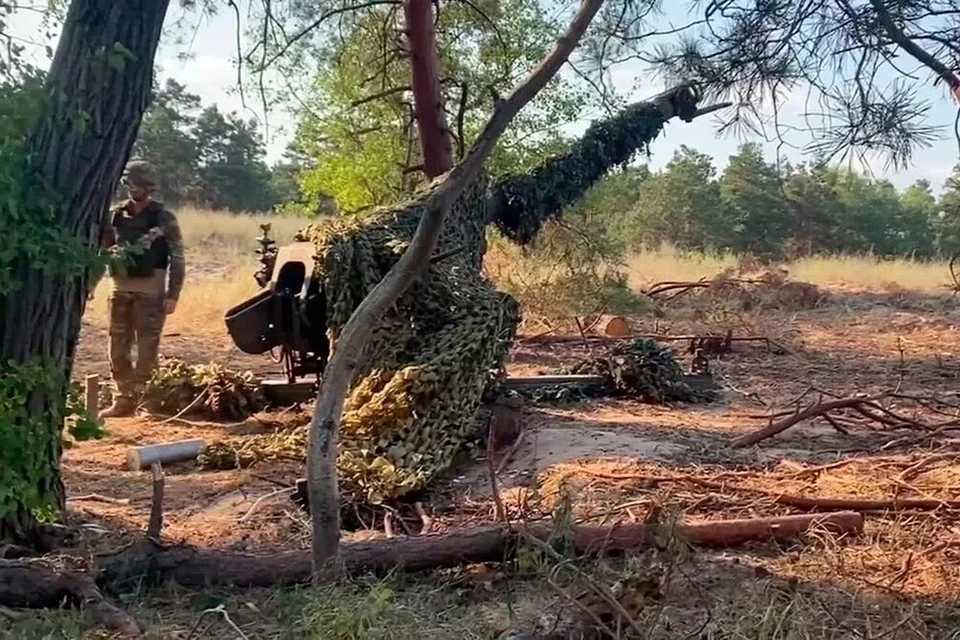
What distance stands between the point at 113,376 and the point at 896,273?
1886 cm

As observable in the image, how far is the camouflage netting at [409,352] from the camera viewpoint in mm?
5668

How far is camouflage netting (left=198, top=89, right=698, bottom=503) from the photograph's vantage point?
5668 millimetres

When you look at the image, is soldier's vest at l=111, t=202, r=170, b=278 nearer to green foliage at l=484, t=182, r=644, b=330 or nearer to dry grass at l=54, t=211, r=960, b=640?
dry grass at l=54, t=211, r=960, b=640

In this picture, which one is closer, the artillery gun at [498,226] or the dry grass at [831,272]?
the artillery gun at [498,226]

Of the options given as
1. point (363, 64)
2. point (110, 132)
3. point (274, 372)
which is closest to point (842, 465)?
point (110, 132)

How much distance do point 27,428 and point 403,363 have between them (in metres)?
3.02

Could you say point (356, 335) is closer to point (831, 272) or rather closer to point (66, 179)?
point (66, 179)

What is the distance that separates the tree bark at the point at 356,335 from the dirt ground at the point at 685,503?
262 millimetres

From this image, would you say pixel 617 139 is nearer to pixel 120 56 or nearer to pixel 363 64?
pixel 363 64

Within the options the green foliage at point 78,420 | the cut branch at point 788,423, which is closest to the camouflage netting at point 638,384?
the cut branch at point 788,423

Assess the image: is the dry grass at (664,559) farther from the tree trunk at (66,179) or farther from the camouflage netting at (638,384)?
the tree trunk at (66,179)

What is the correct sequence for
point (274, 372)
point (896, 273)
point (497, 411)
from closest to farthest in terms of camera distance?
point (497, 411) → point (274, 372) → point (896, 273)

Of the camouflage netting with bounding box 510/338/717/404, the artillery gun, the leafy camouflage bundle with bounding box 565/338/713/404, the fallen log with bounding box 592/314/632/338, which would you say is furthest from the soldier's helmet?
the fallen log with bounding box 592/314/632/338

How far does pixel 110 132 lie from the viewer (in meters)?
3.94
